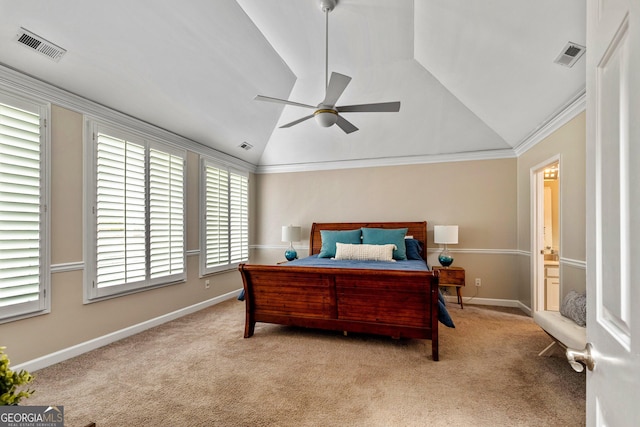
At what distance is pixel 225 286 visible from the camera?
5176 millimetres

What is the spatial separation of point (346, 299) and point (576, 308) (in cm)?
203

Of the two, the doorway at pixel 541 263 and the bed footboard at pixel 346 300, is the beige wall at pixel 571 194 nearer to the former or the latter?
the doorway at pixel 541 263

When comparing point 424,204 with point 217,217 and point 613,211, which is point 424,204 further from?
point 613,211

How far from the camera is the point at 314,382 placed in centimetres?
246

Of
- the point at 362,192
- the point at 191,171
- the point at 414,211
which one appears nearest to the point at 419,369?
the point at 414,211

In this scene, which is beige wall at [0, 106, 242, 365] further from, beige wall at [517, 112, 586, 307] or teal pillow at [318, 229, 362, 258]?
beige wall at [517, 112, 586, 307]

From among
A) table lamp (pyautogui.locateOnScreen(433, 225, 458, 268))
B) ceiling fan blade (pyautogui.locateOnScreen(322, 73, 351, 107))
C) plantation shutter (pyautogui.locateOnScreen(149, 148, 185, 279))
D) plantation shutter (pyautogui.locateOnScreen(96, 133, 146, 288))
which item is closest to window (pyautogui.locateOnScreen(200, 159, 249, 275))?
plantation shutter (pyautogui.locateOnScreen(149, 148, 185, 279))

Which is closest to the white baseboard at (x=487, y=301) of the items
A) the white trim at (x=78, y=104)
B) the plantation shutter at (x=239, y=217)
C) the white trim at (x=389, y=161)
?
the white trim at (x=389, y=161)

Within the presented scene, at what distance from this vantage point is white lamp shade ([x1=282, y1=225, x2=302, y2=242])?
5.63m

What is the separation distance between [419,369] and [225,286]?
11.6ft

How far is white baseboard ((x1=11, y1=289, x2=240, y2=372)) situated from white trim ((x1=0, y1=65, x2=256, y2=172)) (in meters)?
2.30

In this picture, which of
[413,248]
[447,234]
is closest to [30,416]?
[413,248]

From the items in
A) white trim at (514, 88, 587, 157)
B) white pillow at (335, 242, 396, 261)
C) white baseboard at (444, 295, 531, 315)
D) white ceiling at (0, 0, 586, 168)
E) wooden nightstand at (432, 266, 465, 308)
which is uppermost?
white ceiling at (0, 0, 586, 168)

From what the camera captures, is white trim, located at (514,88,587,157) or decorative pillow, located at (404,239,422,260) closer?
white trim, located at (514,88,587,157)
